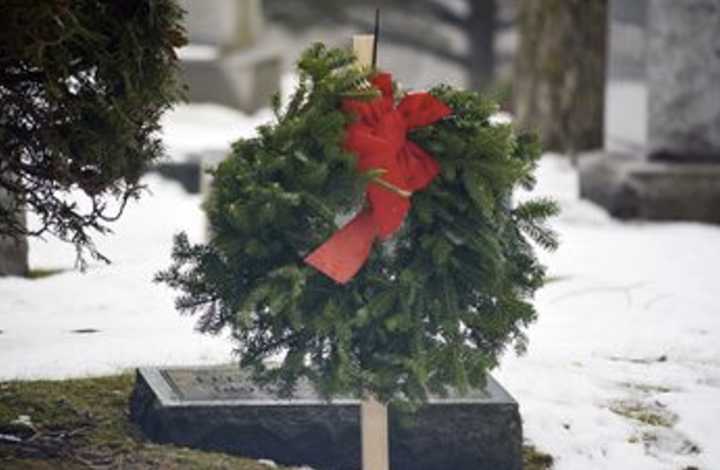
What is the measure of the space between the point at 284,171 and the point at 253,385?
1.02 meters

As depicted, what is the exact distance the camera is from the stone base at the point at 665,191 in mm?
9391

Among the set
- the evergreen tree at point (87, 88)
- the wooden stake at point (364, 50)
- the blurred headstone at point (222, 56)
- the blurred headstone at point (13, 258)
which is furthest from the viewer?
the blurred headstone at point (222, 56)

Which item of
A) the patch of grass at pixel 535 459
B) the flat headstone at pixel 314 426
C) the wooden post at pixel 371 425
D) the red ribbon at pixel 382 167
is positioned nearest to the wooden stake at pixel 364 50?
the wooden post at pixel 371 425

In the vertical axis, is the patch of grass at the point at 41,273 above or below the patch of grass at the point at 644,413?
above

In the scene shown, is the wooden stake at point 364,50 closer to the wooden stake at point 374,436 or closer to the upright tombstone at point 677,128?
the wooden stake at point 374,436

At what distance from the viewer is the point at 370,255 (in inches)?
160

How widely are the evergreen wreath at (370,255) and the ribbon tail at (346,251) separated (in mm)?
43

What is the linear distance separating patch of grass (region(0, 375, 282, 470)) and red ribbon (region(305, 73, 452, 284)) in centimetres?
82

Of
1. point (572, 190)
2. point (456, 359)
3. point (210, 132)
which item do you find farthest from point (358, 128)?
point (210, 132)

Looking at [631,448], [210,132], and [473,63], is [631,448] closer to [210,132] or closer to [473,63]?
[210,132]

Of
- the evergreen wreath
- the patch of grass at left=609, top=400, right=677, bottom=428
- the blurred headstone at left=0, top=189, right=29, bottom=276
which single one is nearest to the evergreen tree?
the evergreen wreath

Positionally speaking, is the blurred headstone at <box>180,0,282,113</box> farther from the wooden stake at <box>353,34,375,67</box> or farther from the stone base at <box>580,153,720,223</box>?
the wooden stake at <box>353,34,375,67</box>

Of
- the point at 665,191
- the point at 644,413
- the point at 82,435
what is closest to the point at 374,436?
the point at 82,435

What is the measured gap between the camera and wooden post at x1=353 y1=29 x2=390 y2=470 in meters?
4.21
